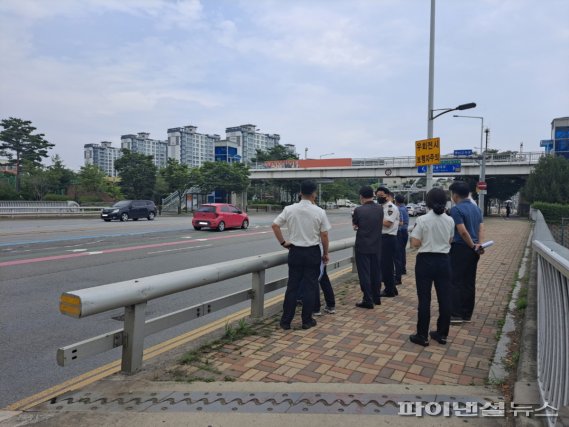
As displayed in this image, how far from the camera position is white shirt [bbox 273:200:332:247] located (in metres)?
5.12

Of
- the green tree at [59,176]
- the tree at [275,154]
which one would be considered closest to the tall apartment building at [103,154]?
the tree at [275,154]

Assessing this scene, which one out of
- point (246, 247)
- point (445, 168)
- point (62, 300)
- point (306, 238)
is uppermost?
point (445, 168)

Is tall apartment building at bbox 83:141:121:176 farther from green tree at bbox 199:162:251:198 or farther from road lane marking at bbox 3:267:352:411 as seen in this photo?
road lane marking at bbox 3:267:352:411

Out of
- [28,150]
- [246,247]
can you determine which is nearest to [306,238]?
[246,247]

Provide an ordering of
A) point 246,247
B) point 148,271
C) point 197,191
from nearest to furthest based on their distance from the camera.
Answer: point 148,271 < point 246,247 < point 197,191

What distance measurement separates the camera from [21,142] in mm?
55438

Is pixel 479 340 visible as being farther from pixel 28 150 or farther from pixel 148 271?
pixel 28 150

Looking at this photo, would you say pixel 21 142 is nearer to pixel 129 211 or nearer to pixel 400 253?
pixel 129 211

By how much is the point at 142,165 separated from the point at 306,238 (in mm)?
52130

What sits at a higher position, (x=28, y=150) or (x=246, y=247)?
(x=28, y=150)

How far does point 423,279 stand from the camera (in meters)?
4.81

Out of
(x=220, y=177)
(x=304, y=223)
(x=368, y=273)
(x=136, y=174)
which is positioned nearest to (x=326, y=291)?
(x=368, y=273)

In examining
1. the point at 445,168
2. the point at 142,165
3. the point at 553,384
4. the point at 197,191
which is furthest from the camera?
the point at 197,191

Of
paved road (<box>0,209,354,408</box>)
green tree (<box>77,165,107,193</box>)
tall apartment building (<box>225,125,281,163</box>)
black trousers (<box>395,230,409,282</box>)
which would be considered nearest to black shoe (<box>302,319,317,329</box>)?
paved road (<box>0,209,354,408</box>)
